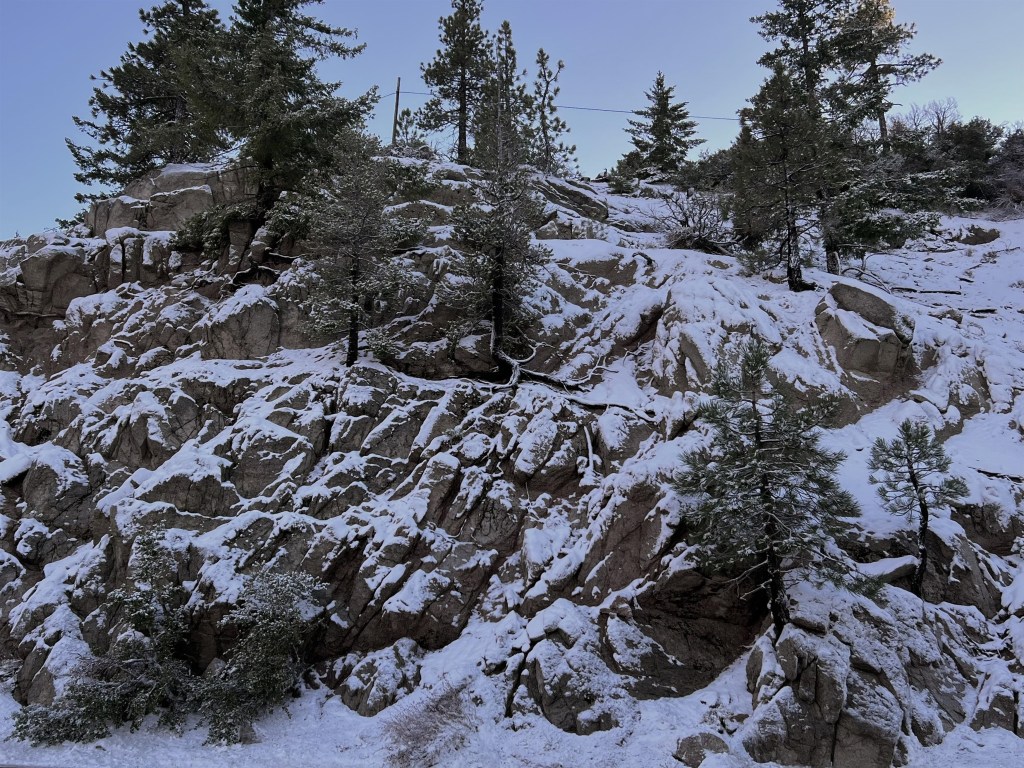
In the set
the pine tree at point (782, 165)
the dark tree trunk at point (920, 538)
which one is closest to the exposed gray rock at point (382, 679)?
the dark tree trunk at point (920, 538)

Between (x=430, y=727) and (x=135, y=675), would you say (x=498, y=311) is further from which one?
(x=135, y=675)

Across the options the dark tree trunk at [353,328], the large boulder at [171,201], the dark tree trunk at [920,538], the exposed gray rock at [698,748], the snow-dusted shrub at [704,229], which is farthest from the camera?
the large boulder at [171,201]

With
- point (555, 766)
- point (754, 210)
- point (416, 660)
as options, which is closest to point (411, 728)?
point (416, 660)

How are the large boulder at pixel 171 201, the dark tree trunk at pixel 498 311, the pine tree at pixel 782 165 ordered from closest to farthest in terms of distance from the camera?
the dark tree trunk at pixel 498 311
the pine tree at pixel 782 165
the large boulder at pixel 171 201

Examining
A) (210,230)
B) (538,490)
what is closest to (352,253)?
(210,230)

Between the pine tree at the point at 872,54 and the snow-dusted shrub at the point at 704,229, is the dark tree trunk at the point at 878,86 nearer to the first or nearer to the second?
the pine tree at the point at 872,54

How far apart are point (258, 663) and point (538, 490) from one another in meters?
7.29

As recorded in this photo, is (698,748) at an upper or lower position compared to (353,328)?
lower

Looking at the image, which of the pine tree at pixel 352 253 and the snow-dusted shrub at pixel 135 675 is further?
the pine tree at pixel 352 253

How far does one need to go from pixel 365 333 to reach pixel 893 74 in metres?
28.8

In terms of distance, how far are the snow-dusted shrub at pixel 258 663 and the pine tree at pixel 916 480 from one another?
12794mm

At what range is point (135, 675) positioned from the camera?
37.5 feet

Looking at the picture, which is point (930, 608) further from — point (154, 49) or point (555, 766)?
point (154, 49)

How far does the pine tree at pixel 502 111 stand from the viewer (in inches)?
784
